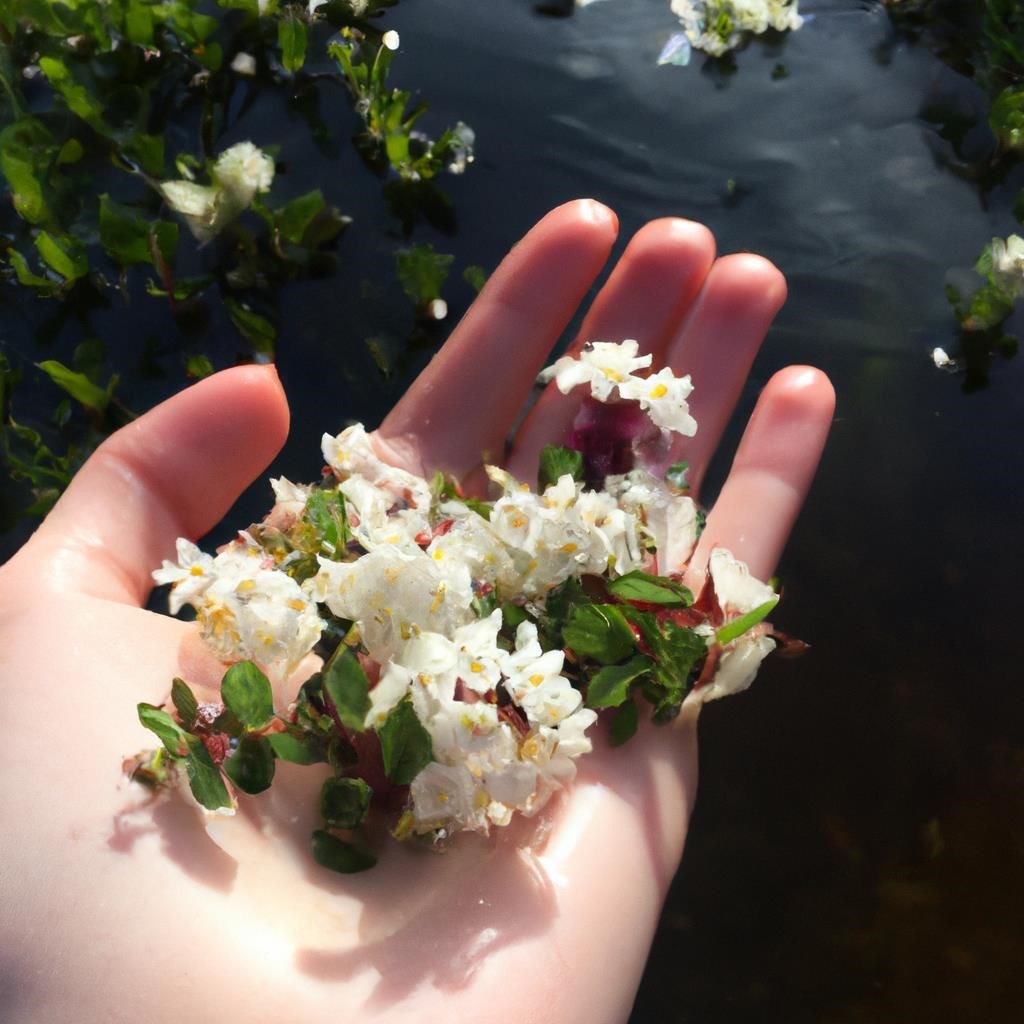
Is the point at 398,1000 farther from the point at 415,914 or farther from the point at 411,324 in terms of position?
the point at 411,324

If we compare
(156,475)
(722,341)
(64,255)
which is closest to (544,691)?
(156,475)

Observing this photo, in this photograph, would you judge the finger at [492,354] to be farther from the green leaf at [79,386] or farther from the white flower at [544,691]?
the white flower at [544,691]

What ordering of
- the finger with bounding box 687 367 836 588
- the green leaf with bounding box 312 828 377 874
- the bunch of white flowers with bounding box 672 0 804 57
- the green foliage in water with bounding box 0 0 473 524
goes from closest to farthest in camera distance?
the green leaf with bounding box 312 828 377 874, the finger with bounding box 687 367 836 588, the green foliage in water with bounding box 0 0 473 524, the bunch of white flowers with bounding box 672 0 804 57

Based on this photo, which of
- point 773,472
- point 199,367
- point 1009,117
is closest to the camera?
point 773,472

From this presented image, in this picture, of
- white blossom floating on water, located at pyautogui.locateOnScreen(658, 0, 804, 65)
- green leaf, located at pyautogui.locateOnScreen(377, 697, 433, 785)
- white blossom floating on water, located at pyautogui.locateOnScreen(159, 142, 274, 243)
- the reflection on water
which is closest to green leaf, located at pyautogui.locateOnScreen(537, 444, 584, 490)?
the reflection on water

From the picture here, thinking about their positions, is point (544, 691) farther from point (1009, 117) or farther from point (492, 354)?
point (1009, 117)

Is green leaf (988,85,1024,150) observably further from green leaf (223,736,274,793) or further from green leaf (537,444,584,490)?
green leaf (223,736,274,793)
